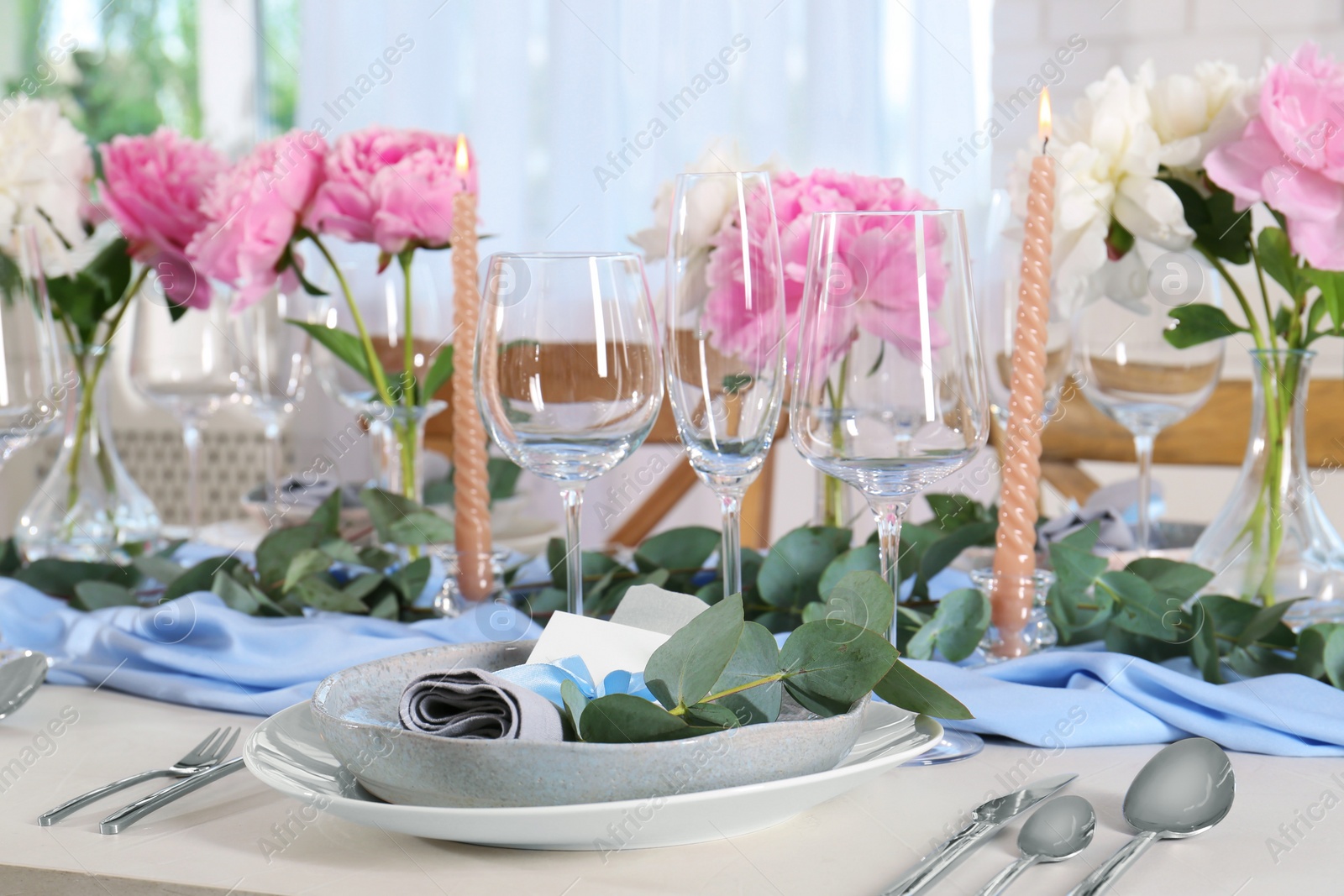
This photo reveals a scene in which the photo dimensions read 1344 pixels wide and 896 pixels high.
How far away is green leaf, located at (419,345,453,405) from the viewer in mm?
918

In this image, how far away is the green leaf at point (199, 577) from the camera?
2.69ft

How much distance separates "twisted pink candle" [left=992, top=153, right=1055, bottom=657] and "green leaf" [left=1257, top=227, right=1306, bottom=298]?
122mm

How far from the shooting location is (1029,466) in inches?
27.8

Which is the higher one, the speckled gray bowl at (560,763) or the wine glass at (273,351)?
the wine glass at (273,351)

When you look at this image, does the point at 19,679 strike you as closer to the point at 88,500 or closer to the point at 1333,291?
the point at 88,500

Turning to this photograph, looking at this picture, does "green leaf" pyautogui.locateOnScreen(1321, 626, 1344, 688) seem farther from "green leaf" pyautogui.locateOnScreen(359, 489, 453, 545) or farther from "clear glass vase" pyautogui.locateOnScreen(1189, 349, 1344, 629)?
"green leaf" pyautogui.locateOnScreen(359, 489, 453, 545)

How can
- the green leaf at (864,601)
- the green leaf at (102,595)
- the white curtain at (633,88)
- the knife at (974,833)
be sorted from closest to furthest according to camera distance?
1. the knife at (974,833)
2. the green leaf at (864,601)
3. the green leaf at (102,595)
4. the white curtain at (633,88)

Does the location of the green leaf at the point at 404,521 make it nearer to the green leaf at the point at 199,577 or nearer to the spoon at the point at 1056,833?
the green leaf at the point at 199,577

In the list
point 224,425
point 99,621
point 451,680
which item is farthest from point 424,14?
point 451,680

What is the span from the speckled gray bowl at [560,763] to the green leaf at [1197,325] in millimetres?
450

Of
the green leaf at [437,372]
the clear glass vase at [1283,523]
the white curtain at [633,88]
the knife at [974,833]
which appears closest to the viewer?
the knife at [974,833]

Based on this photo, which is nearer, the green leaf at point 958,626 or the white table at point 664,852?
the white table at point 664,852

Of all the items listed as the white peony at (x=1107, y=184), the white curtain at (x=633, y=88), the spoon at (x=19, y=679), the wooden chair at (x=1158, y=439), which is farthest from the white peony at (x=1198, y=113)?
the white curtain at (x=633, y=88)

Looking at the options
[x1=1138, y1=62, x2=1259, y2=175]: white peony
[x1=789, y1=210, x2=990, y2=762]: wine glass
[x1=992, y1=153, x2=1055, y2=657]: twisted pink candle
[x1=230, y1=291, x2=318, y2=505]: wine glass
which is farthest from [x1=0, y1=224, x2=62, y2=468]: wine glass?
[x1=1138, y1=62, x2=1259, y2=175]: white peony
